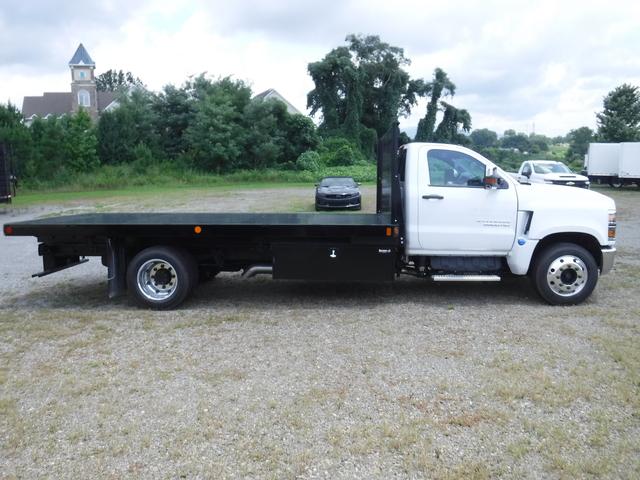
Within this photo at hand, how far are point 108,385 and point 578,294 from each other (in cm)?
568

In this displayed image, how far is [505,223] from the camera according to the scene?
7.31 meters

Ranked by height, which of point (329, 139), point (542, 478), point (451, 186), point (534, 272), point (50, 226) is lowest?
point (542, 478)

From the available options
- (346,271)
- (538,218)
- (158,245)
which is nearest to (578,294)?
(538,218)

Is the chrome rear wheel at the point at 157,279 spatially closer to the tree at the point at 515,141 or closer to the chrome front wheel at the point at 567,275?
the chrome front wheel at the point at 567,275

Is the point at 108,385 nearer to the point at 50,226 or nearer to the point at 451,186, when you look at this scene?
the point at 50,226

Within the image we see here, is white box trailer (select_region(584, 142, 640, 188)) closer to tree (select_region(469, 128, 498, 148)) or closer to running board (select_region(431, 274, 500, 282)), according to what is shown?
running board (select_region(431, 274, 500, 282))

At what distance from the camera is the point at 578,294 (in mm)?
7316

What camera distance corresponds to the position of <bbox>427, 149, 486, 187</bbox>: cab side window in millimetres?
7375

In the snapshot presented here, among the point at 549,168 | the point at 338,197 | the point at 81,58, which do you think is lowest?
the point at 338,197

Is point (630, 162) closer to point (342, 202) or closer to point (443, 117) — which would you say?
point (342, 202)

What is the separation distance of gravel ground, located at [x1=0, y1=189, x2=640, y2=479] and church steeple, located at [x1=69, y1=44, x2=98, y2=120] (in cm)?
8269

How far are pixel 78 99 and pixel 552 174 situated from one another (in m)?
74.6

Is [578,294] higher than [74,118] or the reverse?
the reverse

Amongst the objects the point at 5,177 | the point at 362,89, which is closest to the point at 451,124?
the point at 362,89
